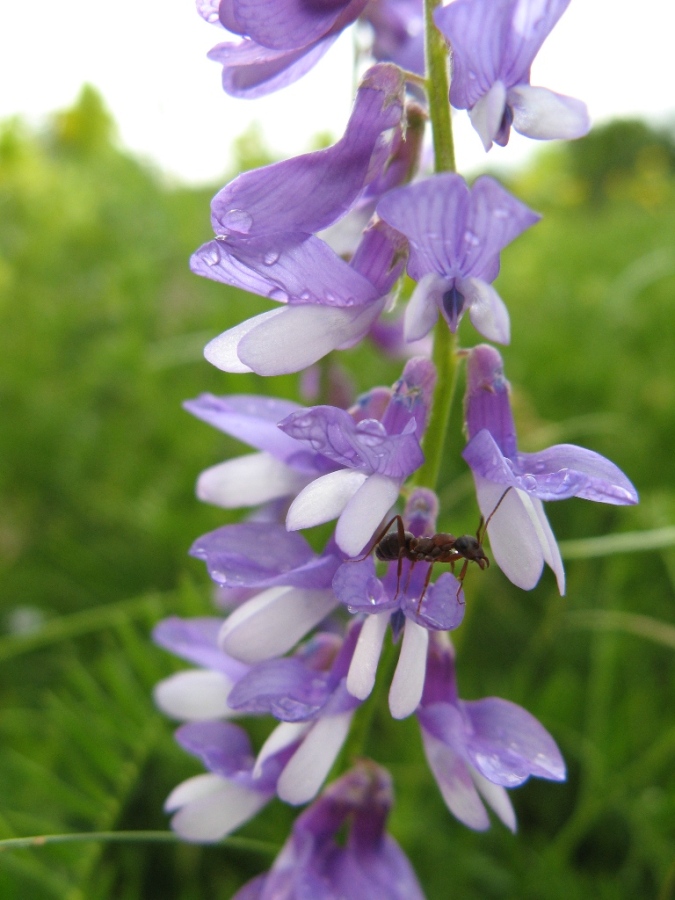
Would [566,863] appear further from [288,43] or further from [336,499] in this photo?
[288,43]

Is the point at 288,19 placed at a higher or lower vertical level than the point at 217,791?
higher

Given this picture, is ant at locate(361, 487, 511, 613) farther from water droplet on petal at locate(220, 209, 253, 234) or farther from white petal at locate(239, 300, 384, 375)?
water droplet on petal at locate(220, 209, 253, 234)

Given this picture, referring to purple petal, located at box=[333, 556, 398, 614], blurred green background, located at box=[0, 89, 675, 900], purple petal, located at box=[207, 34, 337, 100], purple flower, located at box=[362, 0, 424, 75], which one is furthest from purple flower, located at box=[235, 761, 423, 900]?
purple flower, located at box=[362, 0, 424, 75]

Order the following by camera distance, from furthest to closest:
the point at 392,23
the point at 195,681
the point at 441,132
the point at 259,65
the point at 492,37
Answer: the point at 392,23
the point at 195,681
the point at 259,65
the point at 441,132
the point at 492,37

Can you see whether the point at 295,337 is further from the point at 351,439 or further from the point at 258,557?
the point at 258,557

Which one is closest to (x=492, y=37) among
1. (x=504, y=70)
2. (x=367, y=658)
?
(x=504, y=70)

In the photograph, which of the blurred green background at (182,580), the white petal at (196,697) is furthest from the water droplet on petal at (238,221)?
the blurred green background at (182,580)

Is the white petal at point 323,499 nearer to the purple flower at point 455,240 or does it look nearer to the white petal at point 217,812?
the purple flower at point 455,240

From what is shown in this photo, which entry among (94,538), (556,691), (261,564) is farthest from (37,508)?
(261,564)
